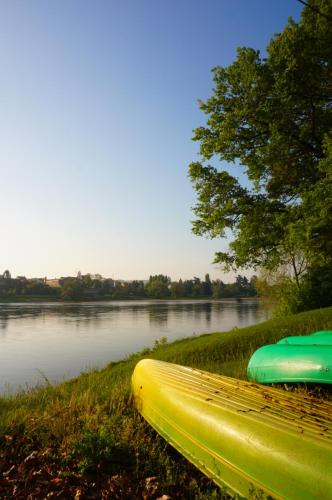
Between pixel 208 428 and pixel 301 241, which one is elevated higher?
pixel 301 241

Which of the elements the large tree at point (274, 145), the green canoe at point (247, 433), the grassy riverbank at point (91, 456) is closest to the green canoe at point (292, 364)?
the green canoe at point (247, 433)

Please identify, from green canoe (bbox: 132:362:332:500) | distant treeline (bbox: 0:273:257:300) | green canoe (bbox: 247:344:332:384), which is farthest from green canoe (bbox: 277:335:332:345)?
distant treeline (bbox: 0:273:257:300)

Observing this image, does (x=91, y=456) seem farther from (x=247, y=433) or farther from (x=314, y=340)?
(x=314, y=340)

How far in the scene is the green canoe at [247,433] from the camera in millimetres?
3057

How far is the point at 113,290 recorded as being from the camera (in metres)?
107

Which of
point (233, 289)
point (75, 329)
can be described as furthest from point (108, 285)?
point (75, 329)

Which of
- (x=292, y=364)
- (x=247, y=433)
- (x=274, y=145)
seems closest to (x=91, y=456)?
(x=247, y=433)

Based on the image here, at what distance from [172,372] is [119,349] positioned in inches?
565

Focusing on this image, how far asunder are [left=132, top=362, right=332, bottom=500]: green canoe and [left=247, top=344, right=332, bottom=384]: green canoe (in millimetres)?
827

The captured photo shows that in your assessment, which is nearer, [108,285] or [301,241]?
[301,241]

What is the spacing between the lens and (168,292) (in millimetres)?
109438

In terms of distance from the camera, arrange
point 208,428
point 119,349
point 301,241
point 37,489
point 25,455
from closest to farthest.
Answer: point 37,489
point 208,428
point 25,455
point 301,241
point 119,349

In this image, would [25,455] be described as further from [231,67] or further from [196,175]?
[231,67]

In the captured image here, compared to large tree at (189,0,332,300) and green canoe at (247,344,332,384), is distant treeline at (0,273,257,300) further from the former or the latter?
green canoe at (247,344,332,384)
